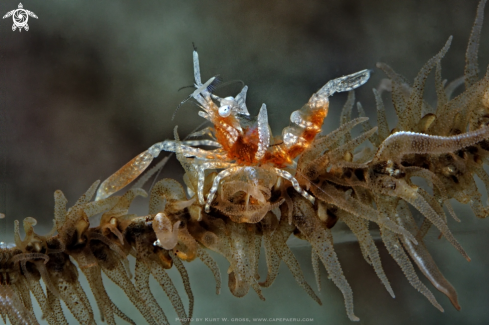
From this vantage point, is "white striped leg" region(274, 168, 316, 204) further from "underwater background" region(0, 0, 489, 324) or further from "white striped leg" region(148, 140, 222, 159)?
"underwater background" region(0, 0, 489, 324)

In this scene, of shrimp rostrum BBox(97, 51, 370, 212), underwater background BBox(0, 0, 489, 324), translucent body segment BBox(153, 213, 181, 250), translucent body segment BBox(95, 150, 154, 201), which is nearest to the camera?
translucent body segment BBox(153, 213, 181, 250)

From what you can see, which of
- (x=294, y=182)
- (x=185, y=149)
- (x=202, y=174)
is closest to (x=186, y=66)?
(x=185, y=149)

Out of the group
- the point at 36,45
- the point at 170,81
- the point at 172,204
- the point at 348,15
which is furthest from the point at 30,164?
the point at 348,15

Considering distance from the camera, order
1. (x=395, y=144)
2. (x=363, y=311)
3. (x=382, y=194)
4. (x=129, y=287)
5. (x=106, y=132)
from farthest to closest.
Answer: (x=106, y=132)
(x=363, y=311)
(x=129, y=287)
(x=382, y=194)
(x=395, y=144)

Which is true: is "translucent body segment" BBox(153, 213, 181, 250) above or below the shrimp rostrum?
below

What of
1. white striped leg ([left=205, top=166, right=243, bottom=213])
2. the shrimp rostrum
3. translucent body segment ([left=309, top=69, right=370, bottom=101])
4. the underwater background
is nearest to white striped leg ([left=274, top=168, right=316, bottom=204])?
the shrimp rostrum

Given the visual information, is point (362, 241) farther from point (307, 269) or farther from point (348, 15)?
point (348, 15)

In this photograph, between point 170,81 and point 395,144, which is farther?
point 170,81
